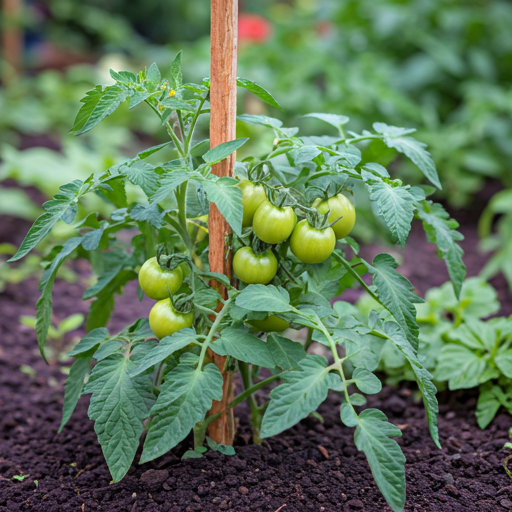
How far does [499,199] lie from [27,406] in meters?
2.59

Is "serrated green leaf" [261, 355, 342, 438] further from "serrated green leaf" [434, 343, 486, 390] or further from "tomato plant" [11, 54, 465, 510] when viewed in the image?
"serrated green leaf" [434, 343, 486, 390]

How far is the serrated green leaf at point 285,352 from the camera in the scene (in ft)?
3.86

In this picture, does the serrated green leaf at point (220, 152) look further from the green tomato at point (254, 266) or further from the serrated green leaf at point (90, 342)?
the serrated green leaf at point (90, 342)


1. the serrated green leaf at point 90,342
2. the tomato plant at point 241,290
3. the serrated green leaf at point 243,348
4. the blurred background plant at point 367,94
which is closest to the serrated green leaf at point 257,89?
the tomato plant at point 241,290

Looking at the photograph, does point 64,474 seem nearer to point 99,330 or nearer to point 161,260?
point 99,330

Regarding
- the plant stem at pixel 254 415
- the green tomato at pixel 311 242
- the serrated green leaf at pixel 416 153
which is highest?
the serrated green leaf at pixel 416 153

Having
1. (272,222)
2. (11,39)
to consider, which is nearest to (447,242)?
(272,222)

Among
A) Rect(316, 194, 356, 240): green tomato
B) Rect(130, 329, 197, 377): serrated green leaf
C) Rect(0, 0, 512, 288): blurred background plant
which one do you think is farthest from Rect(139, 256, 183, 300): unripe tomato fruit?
Rect(0, 0, 512, 288): blurred background plant

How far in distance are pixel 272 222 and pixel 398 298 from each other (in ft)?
1.07

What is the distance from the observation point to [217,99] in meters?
1.23

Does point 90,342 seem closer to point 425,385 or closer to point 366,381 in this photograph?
point 366,381

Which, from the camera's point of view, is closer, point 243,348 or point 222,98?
point 243,348

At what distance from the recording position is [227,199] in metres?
1.05

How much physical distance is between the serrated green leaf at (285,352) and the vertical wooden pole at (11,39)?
17.1ft
